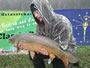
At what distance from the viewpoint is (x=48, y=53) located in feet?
9.66

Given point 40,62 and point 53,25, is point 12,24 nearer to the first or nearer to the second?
point 40,62

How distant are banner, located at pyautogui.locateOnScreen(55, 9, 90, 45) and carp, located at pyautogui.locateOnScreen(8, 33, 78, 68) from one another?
12.6ft

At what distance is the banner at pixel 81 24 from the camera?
668 centimetres

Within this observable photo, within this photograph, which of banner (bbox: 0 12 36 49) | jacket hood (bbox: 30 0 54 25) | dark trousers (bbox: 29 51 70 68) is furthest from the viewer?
banner (bbox: 0 12 36 49)

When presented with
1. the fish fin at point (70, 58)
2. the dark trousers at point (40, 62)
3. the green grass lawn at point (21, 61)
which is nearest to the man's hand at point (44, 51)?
the dark trousers at point (40, 62)

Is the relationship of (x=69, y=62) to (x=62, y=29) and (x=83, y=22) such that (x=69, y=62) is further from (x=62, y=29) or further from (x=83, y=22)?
(x=83, y=22)

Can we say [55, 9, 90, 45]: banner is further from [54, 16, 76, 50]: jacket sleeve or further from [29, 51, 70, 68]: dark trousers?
[54, 16, 76, 50]: jacket sleeve

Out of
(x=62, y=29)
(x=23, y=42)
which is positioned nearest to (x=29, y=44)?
(x=23, y=42)

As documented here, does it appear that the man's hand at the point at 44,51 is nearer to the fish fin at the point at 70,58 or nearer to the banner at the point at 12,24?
the fish fin at the point at 70,58

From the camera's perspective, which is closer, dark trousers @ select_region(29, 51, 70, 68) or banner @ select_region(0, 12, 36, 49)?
dark trousers @ select_region(29, 51, 70, 68)

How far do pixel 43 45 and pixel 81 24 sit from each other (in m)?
4.14

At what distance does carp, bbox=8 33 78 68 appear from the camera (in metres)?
2.91

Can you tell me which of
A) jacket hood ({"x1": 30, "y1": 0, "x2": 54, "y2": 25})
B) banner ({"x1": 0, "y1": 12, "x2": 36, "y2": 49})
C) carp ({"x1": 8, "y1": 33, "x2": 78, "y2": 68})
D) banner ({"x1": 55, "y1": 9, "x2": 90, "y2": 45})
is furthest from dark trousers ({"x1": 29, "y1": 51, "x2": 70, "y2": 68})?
banner ({"x1": 55, "y1": 9, "x2": 90, "y2": 45})

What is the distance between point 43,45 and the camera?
293 centimetres
